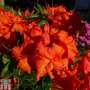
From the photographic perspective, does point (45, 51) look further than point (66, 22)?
No

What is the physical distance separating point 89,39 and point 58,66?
1.78m

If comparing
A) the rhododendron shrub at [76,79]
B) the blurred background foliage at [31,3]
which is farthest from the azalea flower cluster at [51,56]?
the blurred background foliage at [31,3]

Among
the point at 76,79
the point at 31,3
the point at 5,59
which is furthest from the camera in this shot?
the point at 31,3

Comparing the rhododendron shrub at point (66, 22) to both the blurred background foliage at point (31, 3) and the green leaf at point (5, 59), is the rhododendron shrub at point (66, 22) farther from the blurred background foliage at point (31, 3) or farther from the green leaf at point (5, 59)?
the blurred background foliage at point (31, 3)

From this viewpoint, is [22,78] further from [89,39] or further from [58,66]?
[89,39]

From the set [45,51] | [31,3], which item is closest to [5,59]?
[45,51]

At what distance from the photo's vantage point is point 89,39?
7.12ft

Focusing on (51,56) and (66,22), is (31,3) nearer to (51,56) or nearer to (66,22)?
(66,22)

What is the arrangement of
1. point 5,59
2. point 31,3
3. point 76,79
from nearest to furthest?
1. point 76,79
2. point 5,59
3. point 31,3

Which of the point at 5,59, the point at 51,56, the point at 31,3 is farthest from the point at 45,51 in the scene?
the point at 31,3

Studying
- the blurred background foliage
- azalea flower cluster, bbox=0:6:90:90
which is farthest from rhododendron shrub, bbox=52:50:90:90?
the blurred background foliage

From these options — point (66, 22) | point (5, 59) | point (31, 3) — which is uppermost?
point (66, 22)

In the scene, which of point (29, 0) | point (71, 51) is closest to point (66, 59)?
point (71, 51)

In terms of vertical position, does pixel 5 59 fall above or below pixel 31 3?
above
